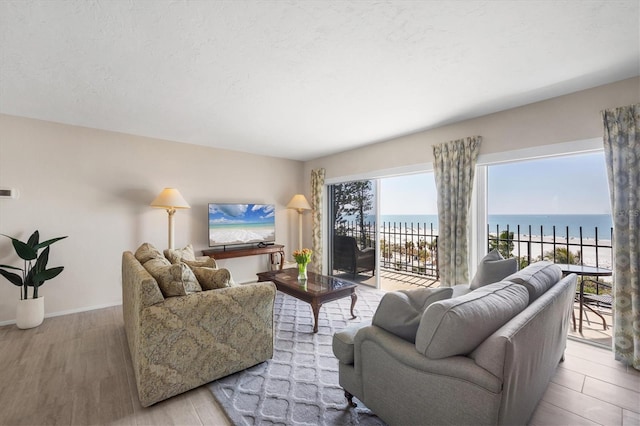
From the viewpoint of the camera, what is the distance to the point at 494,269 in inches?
100

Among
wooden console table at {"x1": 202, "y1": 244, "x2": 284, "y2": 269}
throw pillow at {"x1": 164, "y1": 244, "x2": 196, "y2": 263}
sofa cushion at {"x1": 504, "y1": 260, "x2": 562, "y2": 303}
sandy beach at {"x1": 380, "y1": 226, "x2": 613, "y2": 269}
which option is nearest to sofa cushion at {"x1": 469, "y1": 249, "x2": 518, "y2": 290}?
sofa cushion at {"x1": 504, "y1": 260, "x2": 562, "y2": 303}

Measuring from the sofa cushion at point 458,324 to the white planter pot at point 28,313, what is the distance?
408 cm

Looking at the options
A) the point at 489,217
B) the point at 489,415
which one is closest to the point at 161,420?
the point at 489,415

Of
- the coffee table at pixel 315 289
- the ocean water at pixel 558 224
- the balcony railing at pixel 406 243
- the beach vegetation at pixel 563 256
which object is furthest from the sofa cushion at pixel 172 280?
the beach vegetation at pixel 563 256

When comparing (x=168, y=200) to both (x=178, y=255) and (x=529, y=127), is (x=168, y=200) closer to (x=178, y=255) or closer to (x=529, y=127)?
(x=178, y=255)

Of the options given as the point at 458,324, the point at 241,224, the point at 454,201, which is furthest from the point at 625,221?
the point at 241,224

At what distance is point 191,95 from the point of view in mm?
2658

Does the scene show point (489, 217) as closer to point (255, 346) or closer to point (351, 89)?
point (351, 89)

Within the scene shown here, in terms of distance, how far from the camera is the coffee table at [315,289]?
2.86 meters

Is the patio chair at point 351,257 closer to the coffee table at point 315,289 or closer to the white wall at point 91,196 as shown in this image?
the coffee table at point 315,289

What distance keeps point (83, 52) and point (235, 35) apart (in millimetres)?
1164

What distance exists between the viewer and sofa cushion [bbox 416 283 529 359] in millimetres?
1220

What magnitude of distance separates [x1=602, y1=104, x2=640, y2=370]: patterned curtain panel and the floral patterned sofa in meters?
2.99

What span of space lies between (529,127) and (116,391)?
4403 mm
